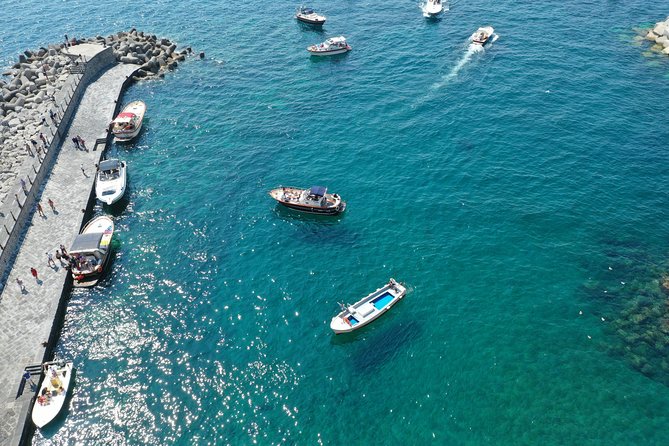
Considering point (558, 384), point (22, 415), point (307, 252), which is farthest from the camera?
point (307, 252)

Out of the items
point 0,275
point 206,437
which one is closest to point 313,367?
point 206,437

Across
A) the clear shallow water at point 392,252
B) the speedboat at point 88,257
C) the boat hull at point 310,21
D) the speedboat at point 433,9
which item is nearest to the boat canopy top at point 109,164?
the clear shallow water at point 392,252

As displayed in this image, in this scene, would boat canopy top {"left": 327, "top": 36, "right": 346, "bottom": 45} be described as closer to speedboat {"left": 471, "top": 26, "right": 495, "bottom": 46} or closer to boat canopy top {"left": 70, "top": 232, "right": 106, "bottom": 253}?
speedboat {"left": 471, "top": 26, "right": 495, "bottom": 46}

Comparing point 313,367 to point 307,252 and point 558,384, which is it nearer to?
point 307,252

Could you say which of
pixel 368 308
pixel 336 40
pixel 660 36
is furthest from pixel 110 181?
pixel 660 36

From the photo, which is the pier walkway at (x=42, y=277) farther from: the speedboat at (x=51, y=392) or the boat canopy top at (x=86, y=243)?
the boat canopy top at (x=86, y=243)

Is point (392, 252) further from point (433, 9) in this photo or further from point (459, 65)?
point (433, 9)
